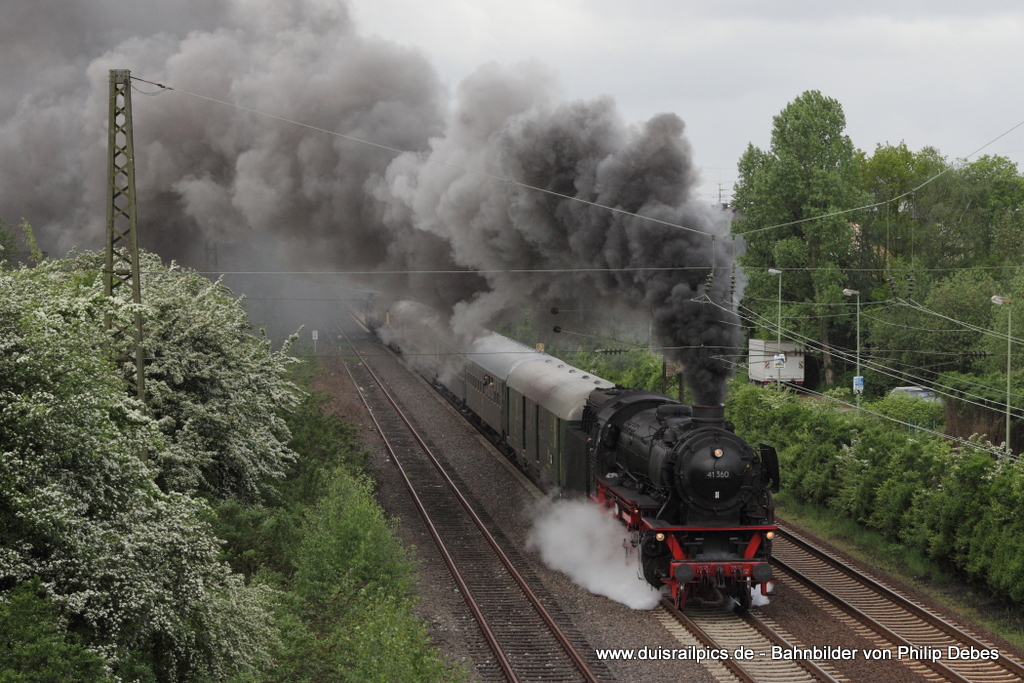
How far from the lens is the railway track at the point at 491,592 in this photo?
1185 centimetres

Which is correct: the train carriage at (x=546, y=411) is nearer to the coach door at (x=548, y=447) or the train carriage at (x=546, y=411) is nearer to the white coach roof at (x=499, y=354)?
the coach door at (x=548, y=447)

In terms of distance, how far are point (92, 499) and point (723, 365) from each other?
29.5ft

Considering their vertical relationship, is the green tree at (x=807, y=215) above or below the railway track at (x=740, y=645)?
above

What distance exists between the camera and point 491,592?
1520 cm

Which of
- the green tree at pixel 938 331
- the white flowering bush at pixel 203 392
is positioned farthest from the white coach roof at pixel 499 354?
the green tree at pixel 938 331

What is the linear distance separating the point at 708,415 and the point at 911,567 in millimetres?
5791

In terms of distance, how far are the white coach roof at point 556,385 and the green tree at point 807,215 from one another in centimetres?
2025

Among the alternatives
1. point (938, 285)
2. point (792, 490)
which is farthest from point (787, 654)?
point (938, 285)

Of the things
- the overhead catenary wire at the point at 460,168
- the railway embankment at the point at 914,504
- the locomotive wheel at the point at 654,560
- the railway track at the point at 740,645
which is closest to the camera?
the railway track at the point at 740,645

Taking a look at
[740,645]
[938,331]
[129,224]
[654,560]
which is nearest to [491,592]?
[654,560]

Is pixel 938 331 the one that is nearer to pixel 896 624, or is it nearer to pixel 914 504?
pixel 914 504

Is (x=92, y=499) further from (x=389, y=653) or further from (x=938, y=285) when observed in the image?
(x=938, y=285)

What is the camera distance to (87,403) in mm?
8594

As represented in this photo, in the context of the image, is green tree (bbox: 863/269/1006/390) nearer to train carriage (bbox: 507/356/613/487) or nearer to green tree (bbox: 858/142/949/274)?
green tree (bbox: 858/142/949/274)
